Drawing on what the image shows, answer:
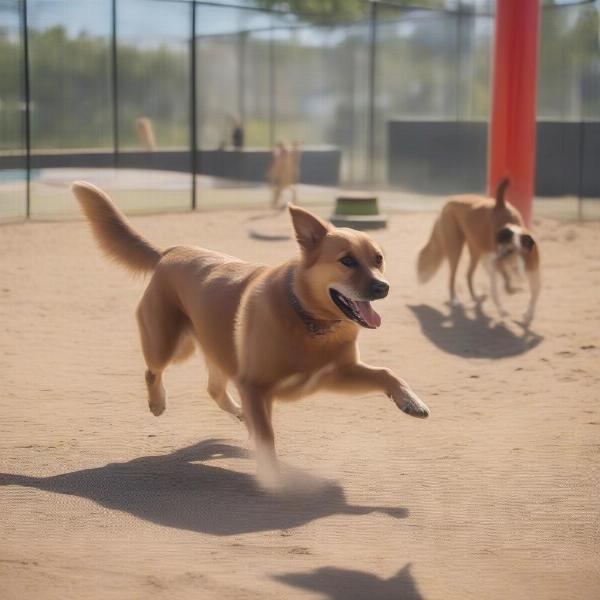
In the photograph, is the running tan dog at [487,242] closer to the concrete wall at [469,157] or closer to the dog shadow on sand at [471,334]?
the dog shadow on sand at [471,334]

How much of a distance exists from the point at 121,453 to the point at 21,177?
10.8m

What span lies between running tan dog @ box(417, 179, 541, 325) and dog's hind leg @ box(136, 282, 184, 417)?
15.0 feet

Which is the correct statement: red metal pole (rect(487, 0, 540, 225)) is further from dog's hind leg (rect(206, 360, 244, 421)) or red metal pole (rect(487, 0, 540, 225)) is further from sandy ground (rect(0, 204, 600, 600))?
dog's hind leg (rect(206, 360, 244, 421))

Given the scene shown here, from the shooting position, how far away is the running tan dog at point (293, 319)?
5.18 metres

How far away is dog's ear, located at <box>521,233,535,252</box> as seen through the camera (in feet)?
32.8

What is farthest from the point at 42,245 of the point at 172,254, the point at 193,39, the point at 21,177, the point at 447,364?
the point at 172,254

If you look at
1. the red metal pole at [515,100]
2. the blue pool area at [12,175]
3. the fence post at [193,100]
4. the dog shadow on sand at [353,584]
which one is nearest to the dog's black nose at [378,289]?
the dog shadow on sand at [353,584]

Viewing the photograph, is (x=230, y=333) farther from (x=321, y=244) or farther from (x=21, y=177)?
(x=21, y=177)

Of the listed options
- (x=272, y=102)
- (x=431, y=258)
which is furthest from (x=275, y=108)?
(x=431, y=258)

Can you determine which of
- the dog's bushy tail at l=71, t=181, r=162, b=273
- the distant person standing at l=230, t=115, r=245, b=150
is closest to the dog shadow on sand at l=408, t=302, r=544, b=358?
the dog's bushy tail at l=71, t=181, r=162, b=273

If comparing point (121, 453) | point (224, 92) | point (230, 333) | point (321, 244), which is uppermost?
point (224, 92)

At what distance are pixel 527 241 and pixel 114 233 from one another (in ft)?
15.0

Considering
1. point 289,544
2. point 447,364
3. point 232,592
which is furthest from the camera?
point 447,364

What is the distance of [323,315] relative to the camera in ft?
17.3
